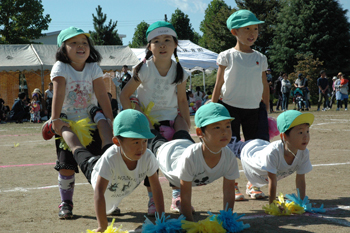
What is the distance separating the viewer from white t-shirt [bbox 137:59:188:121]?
4559 mm

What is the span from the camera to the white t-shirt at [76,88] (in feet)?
13.8

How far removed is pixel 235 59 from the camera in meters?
4.72

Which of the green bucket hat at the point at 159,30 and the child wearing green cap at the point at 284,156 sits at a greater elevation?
the green bucket hat at the point at 159,30

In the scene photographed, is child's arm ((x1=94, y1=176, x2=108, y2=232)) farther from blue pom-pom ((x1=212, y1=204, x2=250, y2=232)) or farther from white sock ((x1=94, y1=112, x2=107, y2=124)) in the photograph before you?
white sock ((x1=94, y1=112, x2=107, y2=124))

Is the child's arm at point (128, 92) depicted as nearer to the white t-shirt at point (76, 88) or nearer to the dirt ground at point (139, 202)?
the white t-shirt at point (76, 88)

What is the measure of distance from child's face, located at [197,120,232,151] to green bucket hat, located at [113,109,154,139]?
1.77ft

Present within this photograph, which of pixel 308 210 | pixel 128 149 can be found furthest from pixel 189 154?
pixel 308 210

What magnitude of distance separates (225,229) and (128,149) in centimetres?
104

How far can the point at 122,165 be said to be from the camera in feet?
11.1

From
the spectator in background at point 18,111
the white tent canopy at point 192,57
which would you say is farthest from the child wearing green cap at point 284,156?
the spectator in background at point 18,111

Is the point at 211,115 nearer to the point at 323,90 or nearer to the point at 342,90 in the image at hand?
the point at 342,90

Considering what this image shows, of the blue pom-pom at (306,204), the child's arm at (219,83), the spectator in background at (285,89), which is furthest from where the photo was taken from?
the spectator in background at (285,89)

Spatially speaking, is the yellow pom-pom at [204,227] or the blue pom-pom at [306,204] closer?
the yellow pom-pom at [204,227]

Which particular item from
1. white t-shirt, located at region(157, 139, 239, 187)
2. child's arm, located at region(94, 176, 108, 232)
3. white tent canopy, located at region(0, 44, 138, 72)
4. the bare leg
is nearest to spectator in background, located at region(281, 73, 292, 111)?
white tent canopy, located at region(0, 44, 138, 72)
